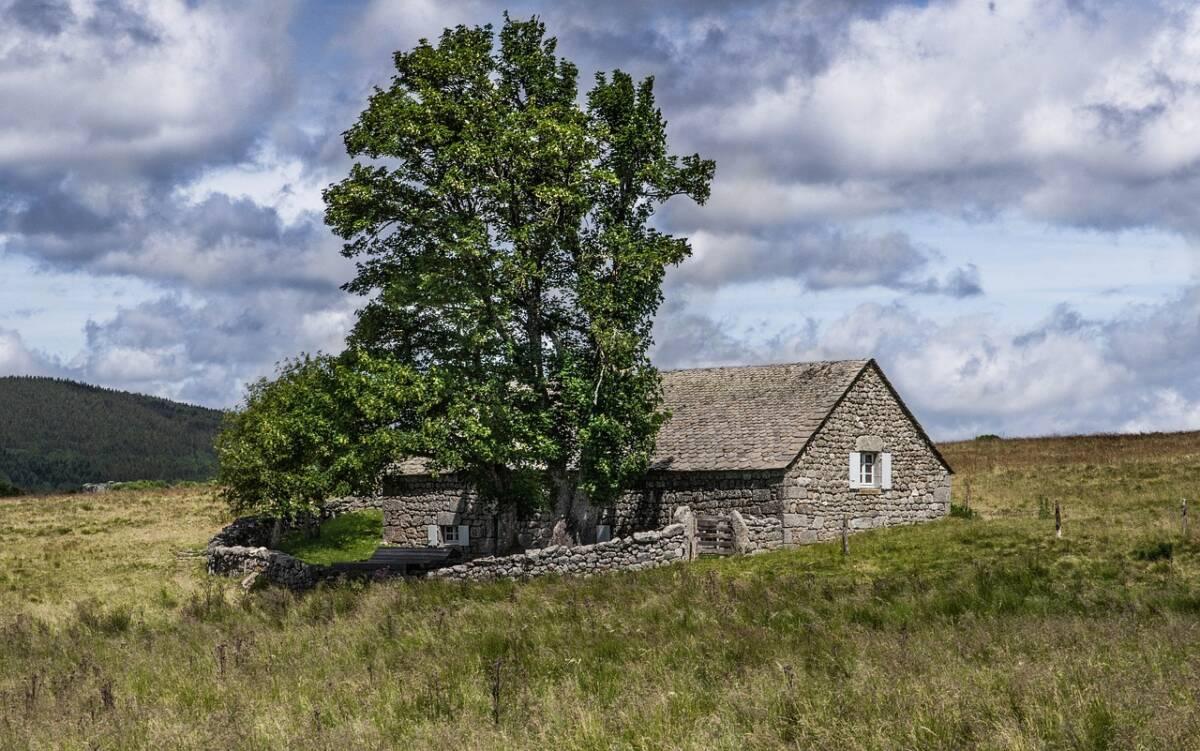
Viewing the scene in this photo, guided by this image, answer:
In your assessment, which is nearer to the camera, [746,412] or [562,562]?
[562,562]

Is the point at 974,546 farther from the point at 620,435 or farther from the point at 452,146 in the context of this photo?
the point at 452,146

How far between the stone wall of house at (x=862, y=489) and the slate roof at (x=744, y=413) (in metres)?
0.57

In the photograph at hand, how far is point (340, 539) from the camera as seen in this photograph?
39781 millimetres

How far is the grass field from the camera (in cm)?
931

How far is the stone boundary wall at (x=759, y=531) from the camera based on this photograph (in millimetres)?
30547

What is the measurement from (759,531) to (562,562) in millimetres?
5624

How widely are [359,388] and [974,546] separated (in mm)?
15314

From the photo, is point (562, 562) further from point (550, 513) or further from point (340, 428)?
point (340, 428)

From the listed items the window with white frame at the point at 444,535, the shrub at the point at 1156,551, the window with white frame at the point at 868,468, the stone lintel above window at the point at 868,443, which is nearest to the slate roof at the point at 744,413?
the stone lintel above window at the point at 868,443

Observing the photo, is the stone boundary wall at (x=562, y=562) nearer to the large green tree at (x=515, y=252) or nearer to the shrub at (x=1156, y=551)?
the large green tree at (x=515, y=252)

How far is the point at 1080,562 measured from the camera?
24.0 m

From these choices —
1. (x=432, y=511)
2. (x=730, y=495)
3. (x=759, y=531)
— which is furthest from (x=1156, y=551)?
(x=432, y=511)

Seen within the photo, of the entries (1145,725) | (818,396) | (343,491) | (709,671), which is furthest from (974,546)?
(1145,725)

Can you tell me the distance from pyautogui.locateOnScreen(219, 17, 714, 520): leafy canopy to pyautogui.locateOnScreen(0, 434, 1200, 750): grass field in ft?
15.7
